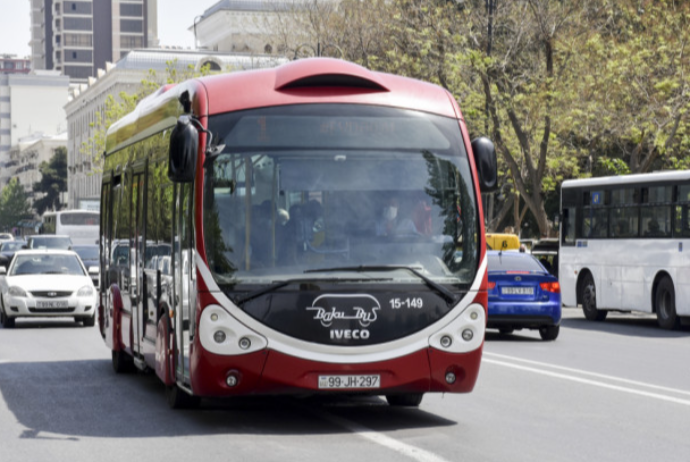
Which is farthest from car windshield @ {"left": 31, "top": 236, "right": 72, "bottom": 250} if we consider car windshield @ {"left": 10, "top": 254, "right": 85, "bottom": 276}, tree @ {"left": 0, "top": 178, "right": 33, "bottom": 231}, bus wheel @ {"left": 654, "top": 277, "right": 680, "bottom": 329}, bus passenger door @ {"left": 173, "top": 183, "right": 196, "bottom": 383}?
tree @ {"left": 0, "top": 178, "right": 33, "bottom": 231}

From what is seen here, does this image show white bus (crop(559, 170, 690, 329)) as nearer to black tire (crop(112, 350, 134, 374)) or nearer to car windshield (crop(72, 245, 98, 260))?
black tire (crop(112, 350, 134, 374))

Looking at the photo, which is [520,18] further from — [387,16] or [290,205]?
[290,205]

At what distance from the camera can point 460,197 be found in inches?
441

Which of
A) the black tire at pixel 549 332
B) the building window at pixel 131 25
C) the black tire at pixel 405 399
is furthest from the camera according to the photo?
the building window at pixel 131 25

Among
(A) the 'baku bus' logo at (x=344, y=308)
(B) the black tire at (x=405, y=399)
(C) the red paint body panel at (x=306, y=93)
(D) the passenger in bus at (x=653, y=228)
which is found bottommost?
(B) the black tire at (x=405, y=399)

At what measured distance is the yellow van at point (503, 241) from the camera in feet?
123

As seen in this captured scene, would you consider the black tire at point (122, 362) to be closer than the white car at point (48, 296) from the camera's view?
Yes

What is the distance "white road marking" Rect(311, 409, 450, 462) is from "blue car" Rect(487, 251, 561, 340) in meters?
10.4

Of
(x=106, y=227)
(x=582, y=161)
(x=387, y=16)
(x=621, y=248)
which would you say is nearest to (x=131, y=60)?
(x=582, y=161)

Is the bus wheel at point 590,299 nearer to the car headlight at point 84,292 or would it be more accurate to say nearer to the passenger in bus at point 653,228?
the passenger in bus at point 653,228

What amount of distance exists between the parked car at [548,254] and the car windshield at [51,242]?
658 inches

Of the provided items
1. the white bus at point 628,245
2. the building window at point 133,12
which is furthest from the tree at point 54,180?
the white bus at point 628,245

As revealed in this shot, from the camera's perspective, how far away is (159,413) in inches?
477

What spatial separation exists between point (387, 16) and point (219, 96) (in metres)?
32.8
